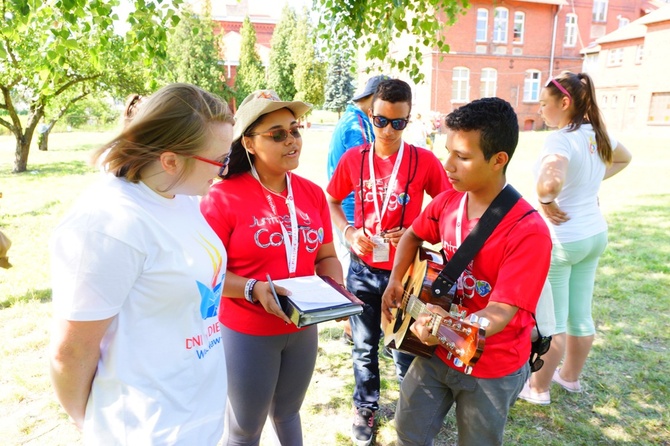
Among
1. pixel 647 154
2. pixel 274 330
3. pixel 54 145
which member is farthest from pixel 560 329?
pixel 54 145

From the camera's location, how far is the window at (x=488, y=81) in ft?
112

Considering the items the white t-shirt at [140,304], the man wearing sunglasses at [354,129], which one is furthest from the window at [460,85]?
the white t-shirt at [140,304]

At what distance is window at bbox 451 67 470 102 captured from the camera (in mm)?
33531

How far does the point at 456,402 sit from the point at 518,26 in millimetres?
37871

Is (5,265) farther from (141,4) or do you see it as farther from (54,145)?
(54,145)

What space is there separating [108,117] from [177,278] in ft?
121

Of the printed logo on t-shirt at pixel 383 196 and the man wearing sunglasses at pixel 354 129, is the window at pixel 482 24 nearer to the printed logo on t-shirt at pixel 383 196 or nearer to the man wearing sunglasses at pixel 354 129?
the man wearing sunglasses at pixel 354 129

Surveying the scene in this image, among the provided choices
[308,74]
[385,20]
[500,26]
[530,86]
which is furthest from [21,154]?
[530,86]

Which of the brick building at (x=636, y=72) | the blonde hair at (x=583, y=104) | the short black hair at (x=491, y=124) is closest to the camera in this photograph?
the short black hair at (x=491, y=124)

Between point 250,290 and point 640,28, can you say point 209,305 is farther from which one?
point 640,28

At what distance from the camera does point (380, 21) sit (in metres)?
3.88

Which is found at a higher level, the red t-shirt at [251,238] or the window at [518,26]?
the window at [518,26]

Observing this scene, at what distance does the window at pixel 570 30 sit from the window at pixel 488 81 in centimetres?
681

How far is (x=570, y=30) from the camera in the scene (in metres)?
35.7
